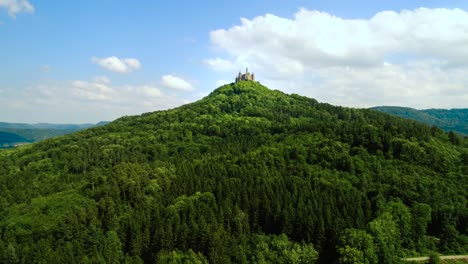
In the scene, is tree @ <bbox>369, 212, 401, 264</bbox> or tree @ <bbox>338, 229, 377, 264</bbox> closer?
tree @ <bbox>338, 229, 377, 264</bbox>

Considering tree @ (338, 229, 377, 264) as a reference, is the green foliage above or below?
below

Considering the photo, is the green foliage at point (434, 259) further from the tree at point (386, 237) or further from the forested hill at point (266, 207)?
the forested hill at point (266, 207)

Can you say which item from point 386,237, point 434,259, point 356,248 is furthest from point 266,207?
point 434,259

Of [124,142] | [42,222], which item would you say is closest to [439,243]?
[42,222]

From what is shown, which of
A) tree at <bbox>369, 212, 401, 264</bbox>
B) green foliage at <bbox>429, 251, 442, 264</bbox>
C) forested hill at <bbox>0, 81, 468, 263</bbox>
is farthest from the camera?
tree at <bbox>369, 212, 401, 264</bbox>

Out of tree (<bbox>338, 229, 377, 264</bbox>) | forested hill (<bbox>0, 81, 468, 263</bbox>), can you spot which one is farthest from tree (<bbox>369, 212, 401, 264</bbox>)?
tree (<bbox>338, 229, 377, 264</bbox>)

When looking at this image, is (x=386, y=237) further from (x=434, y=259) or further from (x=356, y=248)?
(x=356, y=248)

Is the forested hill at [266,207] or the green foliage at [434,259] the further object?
the green foliage at [434,259]

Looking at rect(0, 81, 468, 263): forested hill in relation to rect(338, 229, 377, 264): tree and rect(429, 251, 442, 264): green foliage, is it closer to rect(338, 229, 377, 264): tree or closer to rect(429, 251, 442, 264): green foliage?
rect(338, 229, 377, 264): tree

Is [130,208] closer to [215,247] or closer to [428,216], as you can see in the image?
[215,247]

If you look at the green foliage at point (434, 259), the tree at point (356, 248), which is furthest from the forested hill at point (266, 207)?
the green foliage at point (434, 259)
